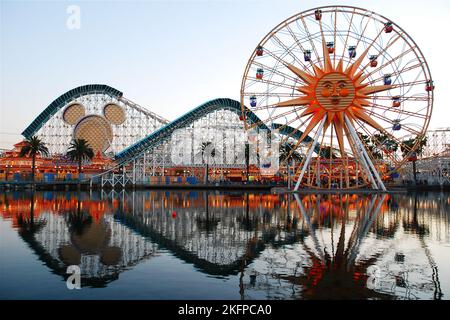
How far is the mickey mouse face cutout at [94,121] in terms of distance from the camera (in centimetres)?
9025

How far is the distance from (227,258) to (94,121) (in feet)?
272

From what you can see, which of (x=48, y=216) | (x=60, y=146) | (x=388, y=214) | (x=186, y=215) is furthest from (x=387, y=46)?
(x=60, y=146)

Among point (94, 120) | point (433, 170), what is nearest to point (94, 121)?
point (94, 120)

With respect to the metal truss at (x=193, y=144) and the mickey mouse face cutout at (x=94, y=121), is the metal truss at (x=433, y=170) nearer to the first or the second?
the metal truss at (x=193, y=144)

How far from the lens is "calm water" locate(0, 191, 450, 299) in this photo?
11102mm

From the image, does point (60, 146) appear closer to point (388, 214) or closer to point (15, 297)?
point (388, 214)

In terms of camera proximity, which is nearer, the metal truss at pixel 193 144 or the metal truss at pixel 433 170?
the metal truss at pixel 193 144

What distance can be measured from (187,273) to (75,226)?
12.0 metres

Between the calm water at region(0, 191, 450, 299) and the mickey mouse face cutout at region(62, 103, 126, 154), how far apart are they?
66210 mm

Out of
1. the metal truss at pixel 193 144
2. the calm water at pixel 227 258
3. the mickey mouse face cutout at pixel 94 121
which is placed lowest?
the calm water at pixel 227 258

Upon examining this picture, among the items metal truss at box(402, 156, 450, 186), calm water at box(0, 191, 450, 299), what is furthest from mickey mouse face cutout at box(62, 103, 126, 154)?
calm water at box(0, 191, 450, 299)

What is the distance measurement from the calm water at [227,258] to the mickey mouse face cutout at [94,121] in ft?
217

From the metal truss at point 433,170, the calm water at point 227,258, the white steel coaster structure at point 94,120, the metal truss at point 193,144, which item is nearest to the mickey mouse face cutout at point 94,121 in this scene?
the white steel coaster structure at point 94,120

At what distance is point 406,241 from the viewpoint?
18609mm
